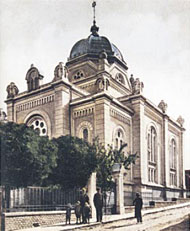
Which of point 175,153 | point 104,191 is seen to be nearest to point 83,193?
point 104,191

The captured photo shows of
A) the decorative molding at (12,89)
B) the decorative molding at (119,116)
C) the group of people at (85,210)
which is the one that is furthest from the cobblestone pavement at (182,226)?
the decorative molding at (119,116)

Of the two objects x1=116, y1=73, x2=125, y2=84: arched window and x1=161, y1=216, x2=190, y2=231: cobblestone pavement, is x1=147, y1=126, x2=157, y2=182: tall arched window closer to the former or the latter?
x1=116, y1=73, x2=125, y2=84: arched window

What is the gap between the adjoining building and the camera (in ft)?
61.7

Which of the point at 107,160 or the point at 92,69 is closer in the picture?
the point at 107,160

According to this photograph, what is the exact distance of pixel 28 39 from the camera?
1045 cm

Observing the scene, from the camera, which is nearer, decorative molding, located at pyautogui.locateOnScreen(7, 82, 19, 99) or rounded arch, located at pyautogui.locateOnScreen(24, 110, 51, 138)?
decorative molding, located at pyautogui.locateOnScreen(7, 82, 19, 99)

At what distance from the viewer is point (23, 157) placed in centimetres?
1219

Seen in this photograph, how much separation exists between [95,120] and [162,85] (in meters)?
8.23

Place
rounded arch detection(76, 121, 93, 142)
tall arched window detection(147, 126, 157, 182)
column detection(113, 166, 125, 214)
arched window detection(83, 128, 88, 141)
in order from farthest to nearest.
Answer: tall arched window detection(147, 126, 157, 182) → arched window detection(83, 128, 88, 141) → rounded arch detection(76, 121, 93, 142) → column detection(113, 166, 125, 214)

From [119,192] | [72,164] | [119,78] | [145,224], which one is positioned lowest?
[145,224]

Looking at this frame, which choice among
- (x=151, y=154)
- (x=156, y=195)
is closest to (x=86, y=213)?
(x=156, y=195)

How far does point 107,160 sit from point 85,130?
342cm

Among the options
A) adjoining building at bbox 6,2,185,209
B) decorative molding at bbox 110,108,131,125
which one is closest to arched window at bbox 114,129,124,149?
adjoining building at bbox 6,2,185,209

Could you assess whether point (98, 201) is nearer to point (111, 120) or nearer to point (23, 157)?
point (23, 157)
